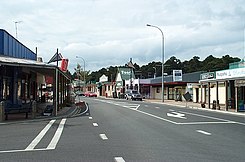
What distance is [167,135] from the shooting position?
1391cm

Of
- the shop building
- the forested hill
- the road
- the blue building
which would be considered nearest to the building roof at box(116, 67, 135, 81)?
the forested hill

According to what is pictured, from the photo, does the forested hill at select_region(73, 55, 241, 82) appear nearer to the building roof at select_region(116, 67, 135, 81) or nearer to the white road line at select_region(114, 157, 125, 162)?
the building roof at select_region(116, 67, 135, 81)

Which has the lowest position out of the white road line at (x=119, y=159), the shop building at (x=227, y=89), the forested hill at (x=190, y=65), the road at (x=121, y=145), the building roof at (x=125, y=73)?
the road at (x=121, y=145)

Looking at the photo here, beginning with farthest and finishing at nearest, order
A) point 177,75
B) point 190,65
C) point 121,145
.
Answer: point 190,65, point 177,75, point 121,145

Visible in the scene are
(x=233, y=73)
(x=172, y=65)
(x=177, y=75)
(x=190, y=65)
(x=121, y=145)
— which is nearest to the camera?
(x=121, y=145)

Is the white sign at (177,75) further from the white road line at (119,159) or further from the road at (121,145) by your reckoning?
the white road line at (119,159)

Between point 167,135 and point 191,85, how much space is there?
126ft

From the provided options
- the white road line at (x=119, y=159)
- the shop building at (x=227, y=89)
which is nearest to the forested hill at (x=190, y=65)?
the shop building at (x=227, y=89)

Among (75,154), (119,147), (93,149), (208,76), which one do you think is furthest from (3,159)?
(208,76)

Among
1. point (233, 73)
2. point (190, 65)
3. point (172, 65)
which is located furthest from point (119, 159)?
point (172, 65)

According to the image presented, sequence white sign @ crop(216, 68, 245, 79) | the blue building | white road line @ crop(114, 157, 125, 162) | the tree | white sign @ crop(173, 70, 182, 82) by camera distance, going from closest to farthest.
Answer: white road line @ crop(114, 157, 125, 162) < the blue building < white sign @ crop(216, 68, 245, 79) < white sign @ crop(173, 70, 182, 82) < the tree

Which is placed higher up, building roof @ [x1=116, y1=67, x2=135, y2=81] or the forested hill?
the forested hill

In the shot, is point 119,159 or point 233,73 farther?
point 233,73

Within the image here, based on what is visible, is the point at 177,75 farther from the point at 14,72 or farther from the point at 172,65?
the point at 172,65
